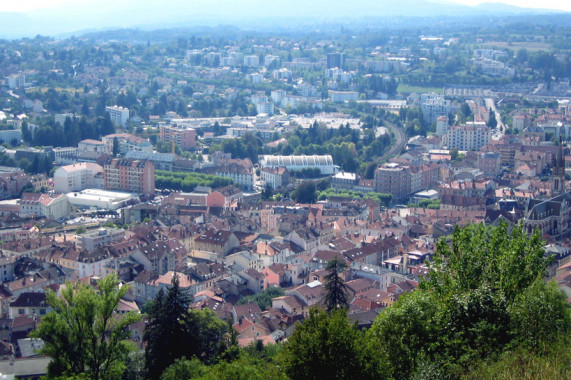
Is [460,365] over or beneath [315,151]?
over

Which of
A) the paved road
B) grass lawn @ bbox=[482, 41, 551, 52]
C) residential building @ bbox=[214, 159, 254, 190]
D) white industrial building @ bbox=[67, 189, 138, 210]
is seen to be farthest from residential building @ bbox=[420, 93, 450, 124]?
grass lawn @ bbox=[482, 41, 551, 52]

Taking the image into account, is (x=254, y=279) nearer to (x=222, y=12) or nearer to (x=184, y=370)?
(x=184, y=370)

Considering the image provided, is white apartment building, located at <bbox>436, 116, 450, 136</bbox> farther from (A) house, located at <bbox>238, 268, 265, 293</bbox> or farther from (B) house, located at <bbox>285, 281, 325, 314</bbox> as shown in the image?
(B) house, located at <bbox>285, 281, 325, 314</bbox>

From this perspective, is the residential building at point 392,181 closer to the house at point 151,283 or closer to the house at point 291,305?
the house at point 151,283

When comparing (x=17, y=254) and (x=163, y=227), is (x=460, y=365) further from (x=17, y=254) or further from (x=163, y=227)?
(x=163, y=227)

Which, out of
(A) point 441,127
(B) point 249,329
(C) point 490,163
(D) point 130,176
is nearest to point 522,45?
(A) point 441,127

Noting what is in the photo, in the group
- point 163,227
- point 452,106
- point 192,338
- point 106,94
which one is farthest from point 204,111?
point 192,338

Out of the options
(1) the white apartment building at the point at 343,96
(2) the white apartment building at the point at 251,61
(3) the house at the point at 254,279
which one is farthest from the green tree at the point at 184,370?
(2) the white apartment building at the point at 251,61
